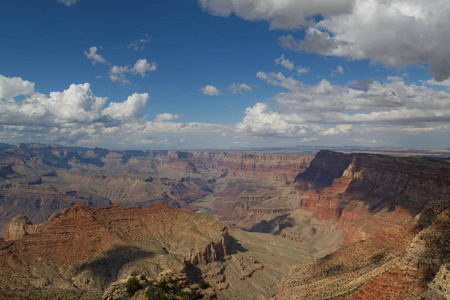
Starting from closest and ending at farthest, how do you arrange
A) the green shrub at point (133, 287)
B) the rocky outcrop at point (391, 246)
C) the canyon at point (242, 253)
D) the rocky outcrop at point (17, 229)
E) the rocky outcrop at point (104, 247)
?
1. the green shrub at point (133, 287)
2. the rocky outcrop at point (391, 246)
3. the canyon at point (242, 253)
4. the rocky outcrop at point (104, 247)
5. the rocky outcrop at point (17, 229)

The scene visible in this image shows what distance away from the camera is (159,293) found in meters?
35.0

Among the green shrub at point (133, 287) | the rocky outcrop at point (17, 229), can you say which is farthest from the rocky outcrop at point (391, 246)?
the rocky outcrop at point (17, 229)

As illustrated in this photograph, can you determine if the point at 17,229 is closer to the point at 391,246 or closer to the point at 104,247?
the point at 104,247

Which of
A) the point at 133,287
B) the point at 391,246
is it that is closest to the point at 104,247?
the point at 133,287

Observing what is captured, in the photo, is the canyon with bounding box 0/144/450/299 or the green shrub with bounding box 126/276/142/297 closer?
the green shrub with bounding box 126/276/142/297

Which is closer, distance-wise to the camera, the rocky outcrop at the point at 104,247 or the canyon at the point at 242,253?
the canyon at the point at 242,253

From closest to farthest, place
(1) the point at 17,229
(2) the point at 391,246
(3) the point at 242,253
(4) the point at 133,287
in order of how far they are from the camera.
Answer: (4) the point at 133,287
(2) the point at 391,246
(1) the point at 17,229
(3) the point at 242,253

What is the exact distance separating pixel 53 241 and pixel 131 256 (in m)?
23.0

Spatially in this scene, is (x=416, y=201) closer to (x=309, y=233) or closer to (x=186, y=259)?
(x=309, y=233)

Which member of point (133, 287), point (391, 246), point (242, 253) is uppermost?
point (133, 287)

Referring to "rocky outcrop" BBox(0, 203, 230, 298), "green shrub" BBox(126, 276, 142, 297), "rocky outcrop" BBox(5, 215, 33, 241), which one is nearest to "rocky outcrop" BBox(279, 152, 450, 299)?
"green shrub" BBox(126, 276, 142, 297)

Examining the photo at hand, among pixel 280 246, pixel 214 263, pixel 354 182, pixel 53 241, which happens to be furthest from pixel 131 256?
pixel 354 182

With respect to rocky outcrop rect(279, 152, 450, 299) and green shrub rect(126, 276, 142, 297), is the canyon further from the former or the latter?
green shrub rect(126, 276, 142, 297)

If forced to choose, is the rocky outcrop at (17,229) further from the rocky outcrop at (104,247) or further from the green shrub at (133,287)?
the green shrub at (133,287)
